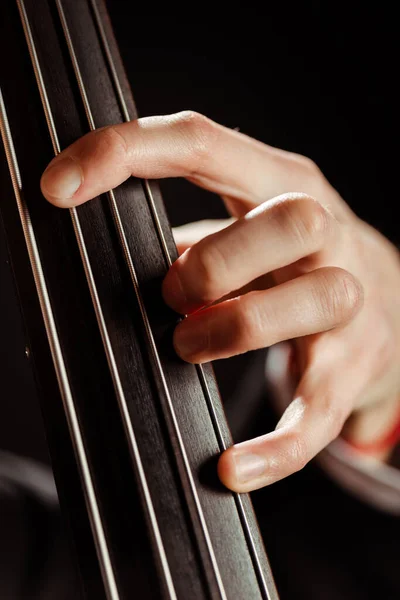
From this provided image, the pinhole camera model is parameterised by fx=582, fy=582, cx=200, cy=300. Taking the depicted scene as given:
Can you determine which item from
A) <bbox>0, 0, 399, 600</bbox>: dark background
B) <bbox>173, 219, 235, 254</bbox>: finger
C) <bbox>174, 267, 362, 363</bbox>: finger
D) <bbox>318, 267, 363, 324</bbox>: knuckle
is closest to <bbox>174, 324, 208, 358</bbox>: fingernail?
<bbox>174, 267, 362, 363</bbox>: finger

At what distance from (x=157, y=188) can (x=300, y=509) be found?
27.8 inches

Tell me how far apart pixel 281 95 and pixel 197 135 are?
28.8 inches

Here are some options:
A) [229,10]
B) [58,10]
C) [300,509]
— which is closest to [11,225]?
[58,10]

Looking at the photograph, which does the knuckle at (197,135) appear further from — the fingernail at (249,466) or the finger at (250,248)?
the fingernail at (249,466)

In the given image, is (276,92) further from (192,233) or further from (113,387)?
(113,387)

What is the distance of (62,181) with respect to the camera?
30cm

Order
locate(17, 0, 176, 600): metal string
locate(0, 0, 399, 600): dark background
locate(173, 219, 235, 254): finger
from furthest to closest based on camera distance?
1. locate(0, 0, 399, 600): dark background
2. locate(173, 219, 235, 254): finger
3. locate(17, 0, 176, 600): metal string

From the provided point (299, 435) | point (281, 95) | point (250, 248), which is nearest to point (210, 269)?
point (250, 248)

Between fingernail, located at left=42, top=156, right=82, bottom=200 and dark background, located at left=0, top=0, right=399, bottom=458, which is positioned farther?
dark background, located at left=0, top=0, right=399, bottom=458

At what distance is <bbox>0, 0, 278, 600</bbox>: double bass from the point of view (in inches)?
12.0

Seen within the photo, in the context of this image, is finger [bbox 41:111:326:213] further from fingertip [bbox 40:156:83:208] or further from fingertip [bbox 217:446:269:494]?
fingertip [bbox 217:446:269:494]

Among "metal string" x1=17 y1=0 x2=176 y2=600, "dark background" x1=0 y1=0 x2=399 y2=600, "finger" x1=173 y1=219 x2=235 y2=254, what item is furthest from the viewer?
"dark background" x1=0 y1=0 x2=399 y2=600

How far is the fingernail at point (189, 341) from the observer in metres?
0.32

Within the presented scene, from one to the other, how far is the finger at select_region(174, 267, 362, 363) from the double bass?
2 centimetres
